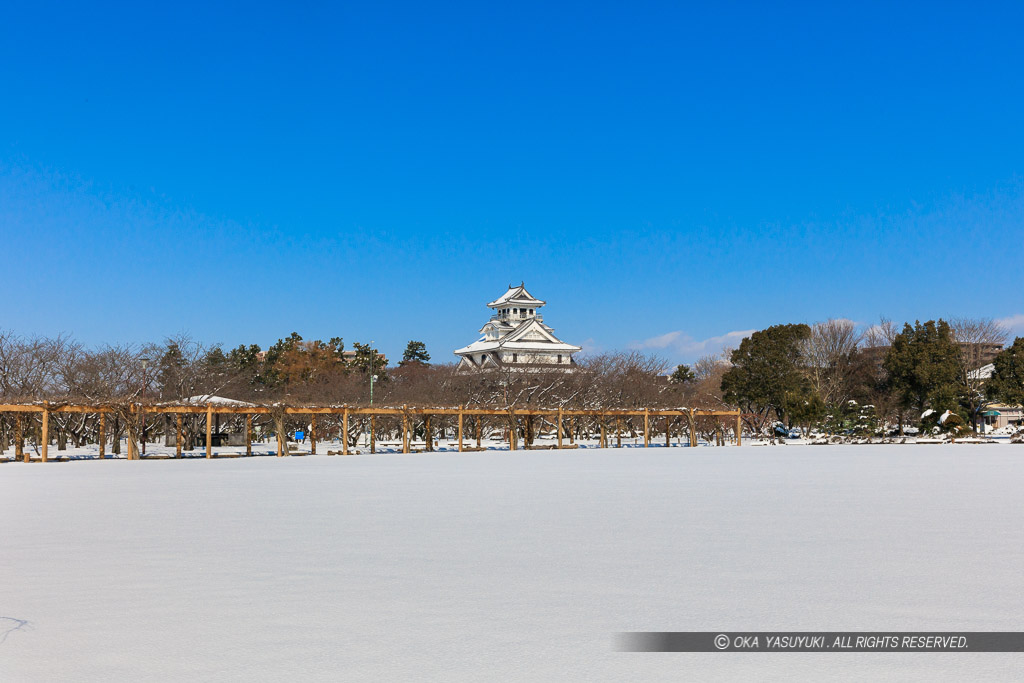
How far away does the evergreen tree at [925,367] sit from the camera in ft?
172

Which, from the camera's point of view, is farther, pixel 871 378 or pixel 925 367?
pixel 871 378

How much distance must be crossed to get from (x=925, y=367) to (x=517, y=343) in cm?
3361

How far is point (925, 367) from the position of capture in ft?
175

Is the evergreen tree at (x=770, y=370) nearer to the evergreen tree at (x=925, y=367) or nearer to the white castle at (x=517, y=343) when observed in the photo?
the evergreen tree at (x=925, y=367)

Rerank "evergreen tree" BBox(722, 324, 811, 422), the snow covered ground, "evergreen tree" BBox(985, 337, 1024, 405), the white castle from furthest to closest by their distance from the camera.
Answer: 1. the white castle
2. "evergreen tree" BBox(722, 324, 811, 422)
3. "evergreen tree" BBox(985, 337, 1024, 405)
4. the snow covered ground

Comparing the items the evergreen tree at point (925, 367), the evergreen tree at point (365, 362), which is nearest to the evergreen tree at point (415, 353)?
the evergreen tree at point (365, 362)

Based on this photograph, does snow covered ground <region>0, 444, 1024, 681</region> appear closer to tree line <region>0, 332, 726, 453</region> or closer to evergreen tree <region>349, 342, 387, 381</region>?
tree line <region>0, 332, 726, 453</region>

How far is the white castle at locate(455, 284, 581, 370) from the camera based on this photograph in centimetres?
7600

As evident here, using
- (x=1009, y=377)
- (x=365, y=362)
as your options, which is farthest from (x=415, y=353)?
(x=1009, y=377)

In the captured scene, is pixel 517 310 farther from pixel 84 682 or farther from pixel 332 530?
pixel 84 682

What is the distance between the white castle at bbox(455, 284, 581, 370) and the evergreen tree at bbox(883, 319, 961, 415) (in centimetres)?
2343

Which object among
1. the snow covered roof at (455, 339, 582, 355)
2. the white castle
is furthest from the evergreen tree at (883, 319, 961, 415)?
the snow covered roof at (455, 339, 582, 355)

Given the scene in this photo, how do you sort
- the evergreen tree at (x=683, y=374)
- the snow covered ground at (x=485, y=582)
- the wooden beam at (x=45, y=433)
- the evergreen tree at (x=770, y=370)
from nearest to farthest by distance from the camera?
the snow covered ground at (x=485, y=582)
the wooden beam at (x=45, y=433)
the evergreen tree at (x=770, y=370)
the evergreen tree at (x=683, y=374)

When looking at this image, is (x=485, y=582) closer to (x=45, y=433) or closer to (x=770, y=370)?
(x=45, y=433)
